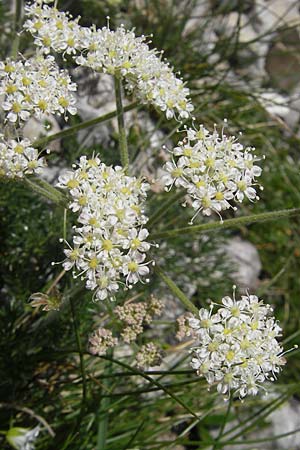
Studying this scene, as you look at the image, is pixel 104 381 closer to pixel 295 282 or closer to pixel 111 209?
pixel 111 209

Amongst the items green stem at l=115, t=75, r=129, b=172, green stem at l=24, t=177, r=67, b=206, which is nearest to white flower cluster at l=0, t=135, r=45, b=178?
green stem at l=24, t=177, r=67, b=206

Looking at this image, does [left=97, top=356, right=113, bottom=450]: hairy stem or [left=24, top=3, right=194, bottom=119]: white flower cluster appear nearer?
[left=24, top=3, right=194, bottom=119]: white flower cluster

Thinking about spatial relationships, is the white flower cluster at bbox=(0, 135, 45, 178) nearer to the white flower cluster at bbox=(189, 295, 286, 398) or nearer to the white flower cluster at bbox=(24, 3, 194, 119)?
the white flower cluster at bbox=(24, 3, 194, 119)

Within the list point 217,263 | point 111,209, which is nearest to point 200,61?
point 217,263

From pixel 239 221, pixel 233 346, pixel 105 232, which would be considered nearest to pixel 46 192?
pixel 105 232

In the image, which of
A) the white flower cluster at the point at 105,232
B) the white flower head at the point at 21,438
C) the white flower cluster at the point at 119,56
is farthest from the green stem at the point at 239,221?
the white flower head at the point at 21,438

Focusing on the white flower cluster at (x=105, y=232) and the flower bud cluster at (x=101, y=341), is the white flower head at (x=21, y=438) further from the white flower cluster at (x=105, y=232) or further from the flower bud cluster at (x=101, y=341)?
the white flower cluster at (x=105, y=232)

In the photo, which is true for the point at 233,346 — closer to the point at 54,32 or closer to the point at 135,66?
the point at 135,66
